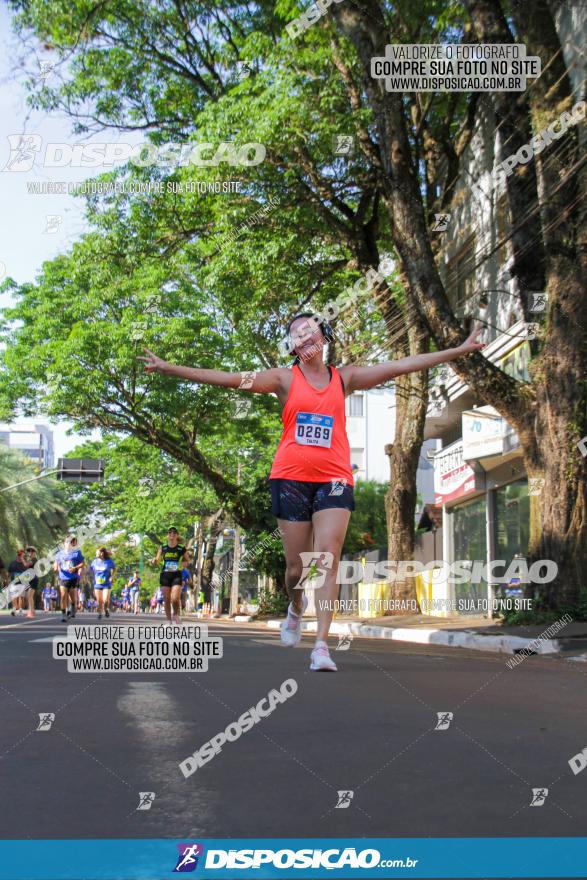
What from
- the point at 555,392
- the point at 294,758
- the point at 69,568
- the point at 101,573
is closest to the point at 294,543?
the point at 294,758

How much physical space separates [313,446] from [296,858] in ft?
12.4

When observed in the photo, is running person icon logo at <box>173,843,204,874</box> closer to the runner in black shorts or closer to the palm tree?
the runner in black shorts

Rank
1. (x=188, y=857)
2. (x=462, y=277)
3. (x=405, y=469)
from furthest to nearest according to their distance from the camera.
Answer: (x=462, y=277) → (x=405, y=469) → (x=188, y=857)

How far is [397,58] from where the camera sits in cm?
1435

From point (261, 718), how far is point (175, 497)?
40180 millimetres

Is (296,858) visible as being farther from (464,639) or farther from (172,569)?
(172,569)

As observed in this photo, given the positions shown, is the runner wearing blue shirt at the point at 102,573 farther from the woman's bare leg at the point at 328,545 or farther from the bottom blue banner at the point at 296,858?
the bottom blue banner at the point at 296,858

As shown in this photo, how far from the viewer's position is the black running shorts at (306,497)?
238 inches

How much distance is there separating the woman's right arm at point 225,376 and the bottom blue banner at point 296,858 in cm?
359

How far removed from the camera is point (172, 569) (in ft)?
51.9

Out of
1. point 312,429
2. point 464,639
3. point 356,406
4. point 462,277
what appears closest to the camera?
point 312,429

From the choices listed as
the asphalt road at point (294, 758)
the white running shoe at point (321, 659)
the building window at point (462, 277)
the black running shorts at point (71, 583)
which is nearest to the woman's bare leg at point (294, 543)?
the white running shoe at point (321, 659)

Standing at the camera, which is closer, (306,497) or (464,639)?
(306,497)

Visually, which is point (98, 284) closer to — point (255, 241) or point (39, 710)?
point (255, 241)
